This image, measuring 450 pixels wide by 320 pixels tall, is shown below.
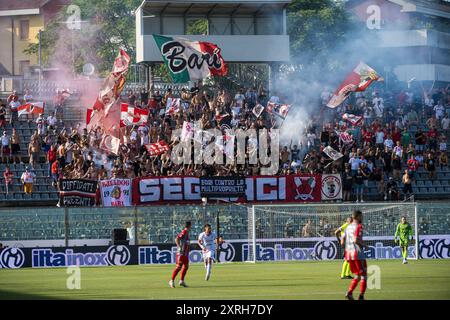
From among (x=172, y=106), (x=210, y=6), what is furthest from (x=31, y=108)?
(x=210, y=6)

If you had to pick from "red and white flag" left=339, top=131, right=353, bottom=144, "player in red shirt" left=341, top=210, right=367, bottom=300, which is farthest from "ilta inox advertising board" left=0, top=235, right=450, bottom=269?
"player in red shirt" left=341, top=210, right=367, bottom=300

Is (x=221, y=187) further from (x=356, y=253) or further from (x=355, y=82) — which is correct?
(x=356, y=253)

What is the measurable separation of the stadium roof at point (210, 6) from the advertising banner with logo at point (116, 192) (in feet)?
47.9

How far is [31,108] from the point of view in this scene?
169 ft

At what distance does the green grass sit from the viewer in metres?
26.5

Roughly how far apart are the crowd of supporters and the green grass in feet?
24.9

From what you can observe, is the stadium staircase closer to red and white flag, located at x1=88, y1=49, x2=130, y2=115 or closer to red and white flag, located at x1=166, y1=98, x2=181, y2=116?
red and white flag, located at x1=88, y1=49, x2=130, y2=115

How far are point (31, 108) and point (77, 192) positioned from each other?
7.96m

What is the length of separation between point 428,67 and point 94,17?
91.2 ft

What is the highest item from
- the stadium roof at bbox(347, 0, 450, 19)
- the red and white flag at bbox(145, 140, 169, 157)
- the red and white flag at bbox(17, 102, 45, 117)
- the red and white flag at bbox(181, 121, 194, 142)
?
the stadium roof at bbox(347, 0, 450, 19)

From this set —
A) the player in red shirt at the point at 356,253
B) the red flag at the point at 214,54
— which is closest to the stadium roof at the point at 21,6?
the red flag at the point at 214,54

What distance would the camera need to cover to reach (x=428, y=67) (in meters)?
84.3

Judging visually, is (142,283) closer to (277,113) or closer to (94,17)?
(277,113)

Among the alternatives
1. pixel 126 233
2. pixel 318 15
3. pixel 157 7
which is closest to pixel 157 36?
pixel 157 7
